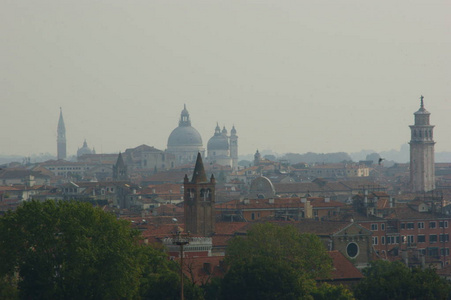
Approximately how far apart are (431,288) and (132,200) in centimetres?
6379

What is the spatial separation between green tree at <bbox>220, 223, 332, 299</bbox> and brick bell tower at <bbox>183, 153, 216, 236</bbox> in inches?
478

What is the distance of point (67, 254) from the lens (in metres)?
43.9

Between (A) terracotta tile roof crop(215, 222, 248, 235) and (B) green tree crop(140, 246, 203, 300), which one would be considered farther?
(A) terracotta tile roof crop(215, 222, 248, 235)

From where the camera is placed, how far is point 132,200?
105625 mm

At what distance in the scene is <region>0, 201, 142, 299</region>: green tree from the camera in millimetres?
42969

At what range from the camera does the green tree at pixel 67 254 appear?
1692 inches

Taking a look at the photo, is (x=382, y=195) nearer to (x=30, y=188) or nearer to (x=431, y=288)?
(x=431, y=288)

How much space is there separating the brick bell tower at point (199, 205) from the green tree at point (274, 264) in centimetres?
1214

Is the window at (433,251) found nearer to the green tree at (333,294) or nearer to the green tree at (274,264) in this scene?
the green tree at (274,264)

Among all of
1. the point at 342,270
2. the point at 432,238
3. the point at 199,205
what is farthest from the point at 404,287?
the point at 432,238

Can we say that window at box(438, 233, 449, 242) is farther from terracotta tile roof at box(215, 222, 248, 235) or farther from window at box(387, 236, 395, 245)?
terracotta tile roof at box(215, 222, 248, 235)

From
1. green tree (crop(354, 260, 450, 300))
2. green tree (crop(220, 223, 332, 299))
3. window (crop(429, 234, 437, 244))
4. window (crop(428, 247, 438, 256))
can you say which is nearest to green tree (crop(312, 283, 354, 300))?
green tree (crop(220, 223, 332, 299))

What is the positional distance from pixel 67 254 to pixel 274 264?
725cm

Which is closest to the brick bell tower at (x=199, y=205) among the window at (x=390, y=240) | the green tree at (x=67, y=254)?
the window at (x=390, y=240)
